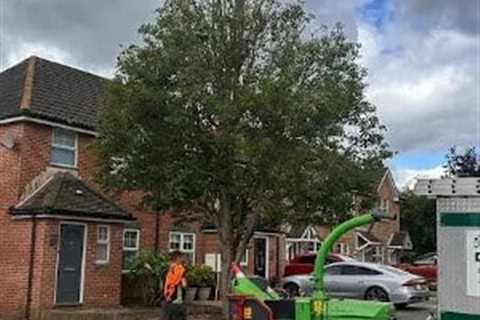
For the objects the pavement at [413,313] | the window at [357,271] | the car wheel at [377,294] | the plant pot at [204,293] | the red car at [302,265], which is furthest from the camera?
the red car at [302,265]

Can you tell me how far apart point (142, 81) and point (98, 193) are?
5817mm

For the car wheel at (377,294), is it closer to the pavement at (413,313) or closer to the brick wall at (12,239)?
the pavement at (413,313)

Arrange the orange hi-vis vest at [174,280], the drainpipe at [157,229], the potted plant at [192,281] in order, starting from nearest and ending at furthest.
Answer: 1. the orange hi-vis vest at [174,280]
2. the potted plant at [192,281]
3. the drainpipe at [157,229]

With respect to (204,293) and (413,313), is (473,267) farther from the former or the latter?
(204,293)

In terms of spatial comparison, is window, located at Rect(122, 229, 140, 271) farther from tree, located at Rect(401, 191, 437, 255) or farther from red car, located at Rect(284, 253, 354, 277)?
tree, located at Rect(401, 191, 437, 255)

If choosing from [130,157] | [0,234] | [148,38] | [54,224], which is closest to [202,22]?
[148,38]

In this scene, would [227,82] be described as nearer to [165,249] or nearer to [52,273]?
[52,273]

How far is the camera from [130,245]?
2664 centimetres

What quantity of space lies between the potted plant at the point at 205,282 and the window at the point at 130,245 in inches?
98.3

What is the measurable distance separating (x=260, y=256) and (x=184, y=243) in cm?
516

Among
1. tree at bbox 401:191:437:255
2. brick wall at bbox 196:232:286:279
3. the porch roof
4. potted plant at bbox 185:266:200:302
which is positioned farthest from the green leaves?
tree at bbox 401:191:437:255

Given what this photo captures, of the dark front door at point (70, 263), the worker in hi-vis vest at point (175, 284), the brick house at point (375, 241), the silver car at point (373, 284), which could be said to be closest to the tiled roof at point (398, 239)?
the brick house at point (375, 241)

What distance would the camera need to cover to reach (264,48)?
68.6 ft

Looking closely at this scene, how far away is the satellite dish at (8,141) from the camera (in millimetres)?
23031
